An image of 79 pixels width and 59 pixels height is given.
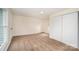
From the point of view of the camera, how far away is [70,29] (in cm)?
452

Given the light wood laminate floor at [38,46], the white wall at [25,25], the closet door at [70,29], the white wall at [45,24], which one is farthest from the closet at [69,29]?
the white wall at [45,24]

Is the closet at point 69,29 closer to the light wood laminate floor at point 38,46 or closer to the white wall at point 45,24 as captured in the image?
the light wood laminate floor at point 38,46

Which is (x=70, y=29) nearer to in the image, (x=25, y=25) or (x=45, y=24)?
(x=25, y=25)

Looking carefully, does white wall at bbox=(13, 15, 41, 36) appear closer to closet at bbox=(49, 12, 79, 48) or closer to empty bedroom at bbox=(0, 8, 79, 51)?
empty bedroom at bbox=(0, 8, 79, 51)

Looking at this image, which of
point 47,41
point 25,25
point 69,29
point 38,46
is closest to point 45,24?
point 25,25

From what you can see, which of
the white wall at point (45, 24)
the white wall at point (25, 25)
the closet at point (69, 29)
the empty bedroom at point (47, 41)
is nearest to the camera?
the empty bedroom at point (47, 41)

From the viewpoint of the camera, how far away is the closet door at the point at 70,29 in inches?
163

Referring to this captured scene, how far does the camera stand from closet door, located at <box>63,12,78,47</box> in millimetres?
4152

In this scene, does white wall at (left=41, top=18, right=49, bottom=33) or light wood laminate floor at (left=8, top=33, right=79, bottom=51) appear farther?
white wall at (left=41, top=18, right=49, bottom=33)

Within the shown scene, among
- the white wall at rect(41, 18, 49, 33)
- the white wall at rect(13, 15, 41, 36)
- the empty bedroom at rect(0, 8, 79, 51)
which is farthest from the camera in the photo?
the white wall at rect(41, 18, 49, 33)

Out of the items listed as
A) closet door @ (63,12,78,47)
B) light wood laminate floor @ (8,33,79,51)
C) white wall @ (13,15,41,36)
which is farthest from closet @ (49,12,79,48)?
white wall @ (13,15,41,36)

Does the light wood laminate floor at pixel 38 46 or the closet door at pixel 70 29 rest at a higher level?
the closet door at pixel 70 29

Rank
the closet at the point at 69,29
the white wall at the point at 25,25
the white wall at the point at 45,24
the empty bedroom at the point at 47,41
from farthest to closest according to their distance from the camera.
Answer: the white wall at the point at 45,24, the white wall at the point at 25,25, the closet at the point at 69,29, the empty bedroom at the point at 47,41

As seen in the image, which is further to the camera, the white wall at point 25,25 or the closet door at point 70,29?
the white wall at point 25,25
